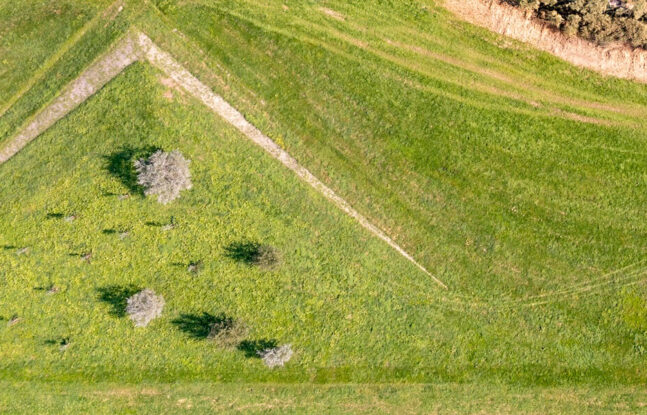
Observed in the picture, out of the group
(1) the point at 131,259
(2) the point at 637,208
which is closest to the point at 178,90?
(1) the point at 131,259

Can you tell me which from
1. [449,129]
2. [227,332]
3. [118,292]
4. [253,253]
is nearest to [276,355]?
[227,332]

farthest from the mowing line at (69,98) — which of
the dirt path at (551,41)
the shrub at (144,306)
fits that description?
the dirt path at (551,41)

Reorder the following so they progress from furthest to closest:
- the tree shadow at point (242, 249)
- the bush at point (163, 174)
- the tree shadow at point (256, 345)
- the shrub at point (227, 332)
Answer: the tree shadow at point (256, 345)
the tree shadow at point (242, 249)
the shrub at point (227, 332)
the bush at point (163, 174)

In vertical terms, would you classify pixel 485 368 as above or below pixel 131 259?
below

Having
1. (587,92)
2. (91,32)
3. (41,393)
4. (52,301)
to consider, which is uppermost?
(587,92)

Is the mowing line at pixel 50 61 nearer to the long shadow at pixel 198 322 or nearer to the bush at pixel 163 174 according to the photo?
the bush at pixel 163 174

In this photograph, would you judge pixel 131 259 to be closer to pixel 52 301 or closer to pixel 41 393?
pixel 52 301
